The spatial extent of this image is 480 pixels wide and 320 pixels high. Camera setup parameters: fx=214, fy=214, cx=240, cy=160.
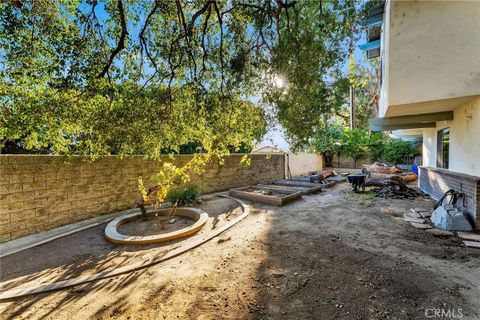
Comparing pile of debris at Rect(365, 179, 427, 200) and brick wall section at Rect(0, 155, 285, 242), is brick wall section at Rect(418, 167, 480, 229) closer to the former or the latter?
pile of debris at Rect(365, 179, 427, 200)

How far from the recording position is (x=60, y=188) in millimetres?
5211

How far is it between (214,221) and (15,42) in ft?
18.0

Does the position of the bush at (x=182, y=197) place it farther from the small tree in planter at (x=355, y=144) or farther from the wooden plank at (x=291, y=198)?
the small tree in planter at (x=355, y=144)

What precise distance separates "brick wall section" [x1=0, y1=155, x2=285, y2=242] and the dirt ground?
2.90ft

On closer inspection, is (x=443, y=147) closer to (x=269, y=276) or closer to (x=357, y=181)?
(x=357, y=181)

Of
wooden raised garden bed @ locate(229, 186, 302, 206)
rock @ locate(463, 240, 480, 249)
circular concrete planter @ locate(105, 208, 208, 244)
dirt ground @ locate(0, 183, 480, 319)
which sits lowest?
dirt ground @ locate(0, 183, 480, 319)

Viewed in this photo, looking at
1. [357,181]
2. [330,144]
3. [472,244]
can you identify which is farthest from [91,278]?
[330,144]

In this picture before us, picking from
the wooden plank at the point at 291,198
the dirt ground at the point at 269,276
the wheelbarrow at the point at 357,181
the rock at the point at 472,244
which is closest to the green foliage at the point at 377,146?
the wheelbarrow at the point at 357,181

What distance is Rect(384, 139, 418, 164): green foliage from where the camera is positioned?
55.0 feet

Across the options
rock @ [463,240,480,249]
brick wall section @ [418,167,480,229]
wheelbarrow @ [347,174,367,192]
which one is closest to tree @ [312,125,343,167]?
wheelbarrow @ [347,174,367,192]

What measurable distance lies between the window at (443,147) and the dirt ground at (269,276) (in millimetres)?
4453

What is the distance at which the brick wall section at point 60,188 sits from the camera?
4402 millimetres

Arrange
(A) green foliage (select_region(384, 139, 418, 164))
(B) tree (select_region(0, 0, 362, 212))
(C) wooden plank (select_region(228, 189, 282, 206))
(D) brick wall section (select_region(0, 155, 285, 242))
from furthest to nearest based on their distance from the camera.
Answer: (A) green foliage (select_region(384, 139, 418, 164))
(C) wooden plank (select_region(228, 189, 282, 206))
(D) brick wall section (select_region(0, 155, 285, 242))
(B) tree (select_region(0, 0, 362, 212))

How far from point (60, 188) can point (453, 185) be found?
33.6ft
